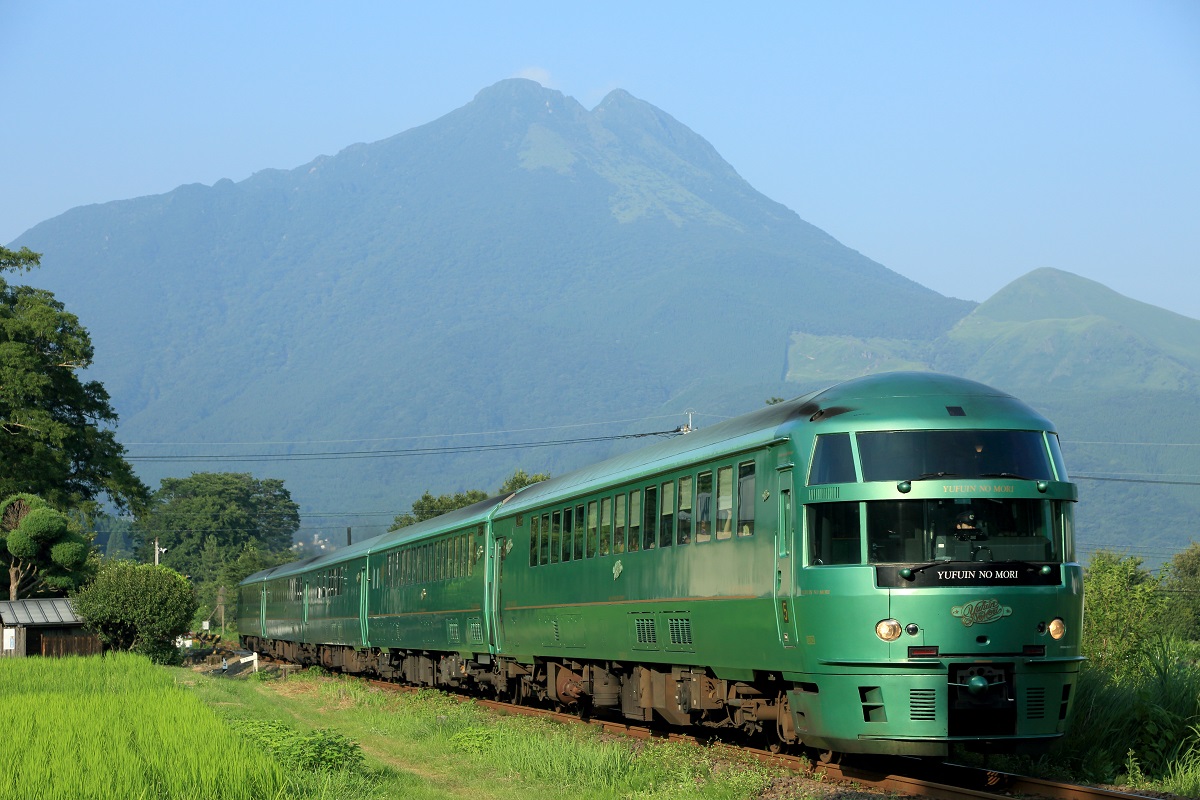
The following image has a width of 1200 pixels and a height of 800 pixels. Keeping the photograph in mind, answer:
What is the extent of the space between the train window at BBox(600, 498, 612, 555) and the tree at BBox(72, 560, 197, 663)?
29188mm

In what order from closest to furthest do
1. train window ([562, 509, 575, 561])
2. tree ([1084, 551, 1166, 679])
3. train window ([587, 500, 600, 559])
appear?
tree ([1084, 551, 1166, 679]), train window ([587, 500, 600, 559]), train window ([562, 509, 575, 561])

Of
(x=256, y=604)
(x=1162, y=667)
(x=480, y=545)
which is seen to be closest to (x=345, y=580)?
(x=480, y=545)

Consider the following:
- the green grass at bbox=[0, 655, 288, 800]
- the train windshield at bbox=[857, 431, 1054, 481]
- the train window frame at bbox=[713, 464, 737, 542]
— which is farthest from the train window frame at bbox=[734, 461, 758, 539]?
the green grass at bbox=[0, 655, 288, 800]

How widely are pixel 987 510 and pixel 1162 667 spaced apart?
4559 millimetres

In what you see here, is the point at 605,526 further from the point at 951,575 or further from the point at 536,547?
the point at 951,575

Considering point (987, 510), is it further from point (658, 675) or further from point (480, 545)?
point (480, 545)

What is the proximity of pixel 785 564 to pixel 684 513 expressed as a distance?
105 inches

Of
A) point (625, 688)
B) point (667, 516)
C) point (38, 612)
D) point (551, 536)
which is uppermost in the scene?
point (667, 516)

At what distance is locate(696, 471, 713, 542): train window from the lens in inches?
567

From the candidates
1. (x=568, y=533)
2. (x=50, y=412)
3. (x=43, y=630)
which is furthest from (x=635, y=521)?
(x=50, y=412)

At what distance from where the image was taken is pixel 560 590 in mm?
19500

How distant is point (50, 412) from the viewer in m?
57.9

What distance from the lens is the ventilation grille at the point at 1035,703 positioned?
11742 millimetres

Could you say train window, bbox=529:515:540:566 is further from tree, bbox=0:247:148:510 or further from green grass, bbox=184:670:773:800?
tree, bbox=0:247:148:510
